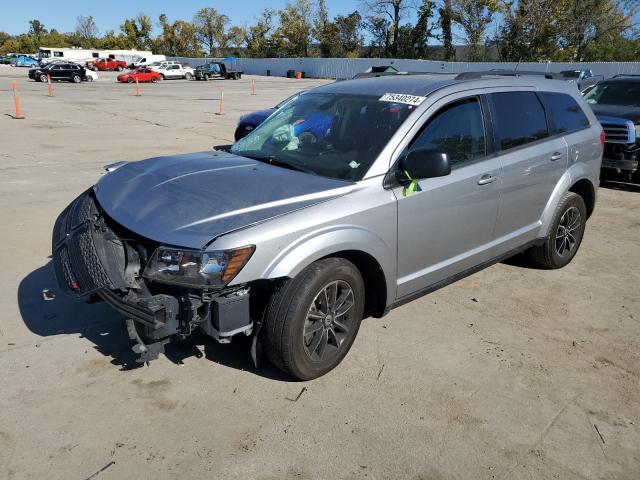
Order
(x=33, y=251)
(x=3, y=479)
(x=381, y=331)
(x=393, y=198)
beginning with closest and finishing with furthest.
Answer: (x=3, y=479) < (x=393, y=198) < (x=381, y=331) < (x=33, y=251)

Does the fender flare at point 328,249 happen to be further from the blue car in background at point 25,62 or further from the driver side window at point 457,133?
the blue car in background at point 25,62

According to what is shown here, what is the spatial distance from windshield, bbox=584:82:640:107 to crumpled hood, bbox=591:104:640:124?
0.34 m

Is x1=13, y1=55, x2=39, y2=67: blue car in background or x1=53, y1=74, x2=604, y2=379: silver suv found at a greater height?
x1=13, y1=55, x2=39, y2=67: blue car in background

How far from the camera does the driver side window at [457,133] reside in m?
3.89

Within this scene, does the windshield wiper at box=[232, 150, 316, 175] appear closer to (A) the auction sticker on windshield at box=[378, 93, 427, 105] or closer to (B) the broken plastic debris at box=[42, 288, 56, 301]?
(A) the auction sticker on windshield at box=[378, 93, 427, 105]

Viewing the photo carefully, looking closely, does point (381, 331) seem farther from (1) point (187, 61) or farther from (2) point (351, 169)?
(1) point (187, 61)

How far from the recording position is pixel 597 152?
220 inches

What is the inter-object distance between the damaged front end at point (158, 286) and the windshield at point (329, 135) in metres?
1.12

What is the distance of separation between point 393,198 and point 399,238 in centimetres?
28

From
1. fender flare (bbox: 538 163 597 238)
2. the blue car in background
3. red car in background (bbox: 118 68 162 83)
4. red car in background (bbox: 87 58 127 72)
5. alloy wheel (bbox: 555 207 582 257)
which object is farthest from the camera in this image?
the blue car in background

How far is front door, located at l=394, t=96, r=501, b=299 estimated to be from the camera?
376cm

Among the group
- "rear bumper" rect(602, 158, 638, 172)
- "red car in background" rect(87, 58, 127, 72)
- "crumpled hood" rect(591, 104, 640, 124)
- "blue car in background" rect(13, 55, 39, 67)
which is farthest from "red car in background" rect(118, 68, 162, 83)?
"rear bumper" rect(602, 158, 638, 172)

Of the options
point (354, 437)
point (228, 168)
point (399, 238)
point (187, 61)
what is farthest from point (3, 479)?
point (187, 61)

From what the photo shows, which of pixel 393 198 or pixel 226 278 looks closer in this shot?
pixel 226 278
